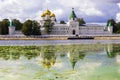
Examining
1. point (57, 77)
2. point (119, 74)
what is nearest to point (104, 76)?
point (119, 74)

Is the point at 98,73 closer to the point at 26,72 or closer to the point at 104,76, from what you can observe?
the point at 104,76

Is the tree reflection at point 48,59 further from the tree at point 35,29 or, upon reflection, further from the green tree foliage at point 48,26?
the green tree foliage at point 48,26

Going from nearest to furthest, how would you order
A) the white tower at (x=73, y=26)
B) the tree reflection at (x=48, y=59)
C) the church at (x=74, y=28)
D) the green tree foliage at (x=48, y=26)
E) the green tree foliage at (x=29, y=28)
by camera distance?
the tree reflection at (x=48, y=59) → the green tree foliage at (x=29, y=28) → the green tree foliage at (x=48, y=26) → the church at (x=74, y=28) → the white tower at (x=73, y=26)

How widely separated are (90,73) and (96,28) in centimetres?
8128

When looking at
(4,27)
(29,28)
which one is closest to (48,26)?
(29,28)

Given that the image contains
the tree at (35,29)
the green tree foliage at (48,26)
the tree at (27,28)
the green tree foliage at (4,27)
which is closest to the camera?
the tree at (27,28)

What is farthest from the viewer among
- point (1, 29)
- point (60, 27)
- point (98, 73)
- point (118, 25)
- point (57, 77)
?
point (118, 25)

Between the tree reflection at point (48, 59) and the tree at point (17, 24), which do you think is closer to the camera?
the tree reflection at point (48, 59)

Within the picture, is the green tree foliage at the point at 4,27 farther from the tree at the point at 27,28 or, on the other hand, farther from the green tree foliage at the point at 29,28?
the tree at the point at 27,28

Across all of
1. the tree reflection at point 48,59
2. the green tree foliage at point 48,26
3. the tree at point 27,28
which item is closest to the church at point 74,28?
the green tree foliage at point 48,26

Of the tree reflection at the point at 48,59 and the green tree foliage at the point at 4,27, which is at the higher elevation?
the green tree foliage at the point at 4,27

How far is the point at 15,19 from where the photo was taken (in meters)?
96.6

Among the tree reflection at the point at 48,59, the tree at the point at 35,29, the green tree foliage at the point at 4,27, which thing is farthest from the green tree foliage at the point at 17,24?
the tree reflection at the point at 48,59

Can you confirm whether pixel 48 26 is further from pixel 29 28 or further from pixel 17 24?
pixel 29 28
